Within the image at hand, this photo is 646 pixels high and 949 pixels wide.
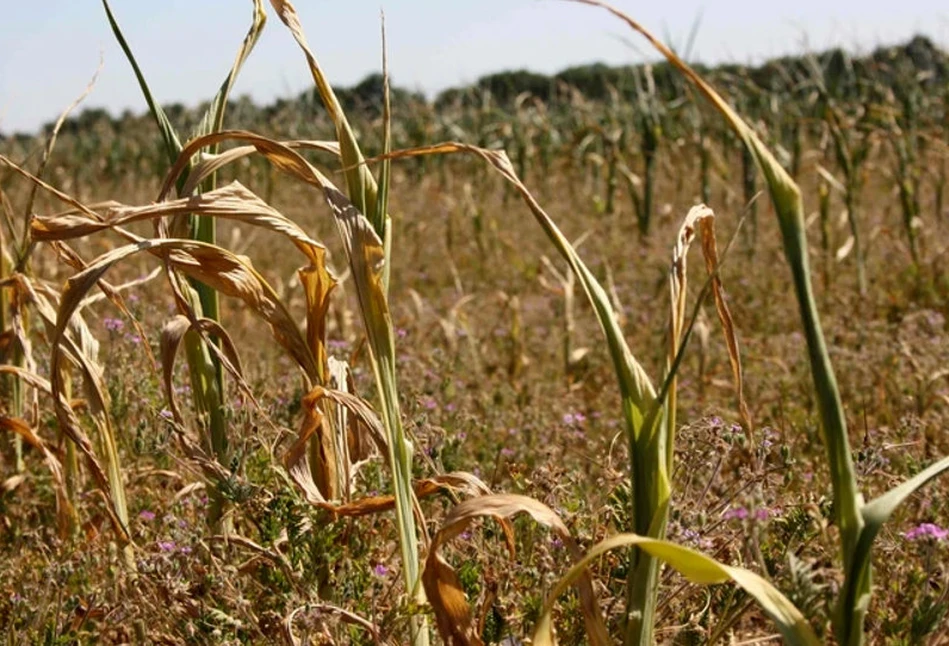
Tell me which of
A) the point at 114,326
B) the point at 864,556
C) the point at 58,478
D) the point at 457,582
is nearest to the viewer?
the point at 864,556

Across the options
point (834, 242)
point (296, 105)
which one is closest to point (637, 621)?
point (834, 242)

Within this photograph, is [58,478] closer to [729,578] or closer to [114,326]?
[114,326]

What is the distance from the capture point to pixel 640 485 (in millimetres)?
1457

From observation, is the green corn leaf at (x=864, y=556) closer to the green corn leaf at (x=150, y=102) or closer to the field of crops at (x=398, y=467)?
the field of crops at (x=398, y=467)

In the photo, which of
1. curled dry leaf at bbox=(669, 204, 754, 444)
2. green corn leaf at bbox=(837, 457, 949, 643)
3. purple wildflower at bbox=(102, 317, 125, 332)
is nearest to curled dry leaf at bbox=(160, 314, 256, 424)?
curled dry leaf at bbox=(669, 204, 754, 444)

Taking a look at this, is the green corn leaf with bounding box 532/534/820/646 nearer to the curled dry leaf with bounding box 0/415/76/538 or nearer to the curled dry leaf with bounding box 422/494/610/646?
the curled dry leaf with bounding box 422/494/610/646

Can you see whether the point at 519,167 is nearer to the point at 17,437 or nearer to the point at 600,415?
the point at 600,415

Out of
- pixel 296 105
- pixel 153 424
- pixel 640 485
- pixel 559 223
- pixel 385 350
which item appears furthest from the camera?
pixel 296 105

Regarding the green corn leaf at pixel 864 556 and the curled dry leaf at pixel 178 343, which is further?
the curled dry leaf at pixel 178 343

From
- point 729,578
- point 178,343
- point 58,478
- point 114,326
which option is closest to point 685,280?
point 729,578

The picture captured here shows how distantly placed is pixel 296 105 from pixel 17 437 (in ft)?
45.2

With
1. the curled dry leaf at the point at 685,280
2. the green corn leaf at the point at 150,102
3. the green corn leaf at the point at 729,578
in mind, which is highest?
the green corn leaf at the point at 150,102

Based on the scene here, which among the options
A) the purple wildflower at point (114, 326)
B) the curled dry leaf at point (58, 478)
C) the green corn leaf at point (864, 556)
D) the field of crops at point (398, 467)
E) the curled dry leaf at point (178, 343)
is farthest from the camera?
the purple wildflower at point (114, 326)

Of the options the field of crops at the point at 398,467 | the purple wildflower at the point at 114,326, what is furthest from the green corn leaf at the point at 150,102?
the purple wildflower at the point at 114,326
